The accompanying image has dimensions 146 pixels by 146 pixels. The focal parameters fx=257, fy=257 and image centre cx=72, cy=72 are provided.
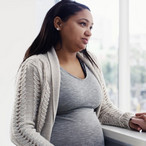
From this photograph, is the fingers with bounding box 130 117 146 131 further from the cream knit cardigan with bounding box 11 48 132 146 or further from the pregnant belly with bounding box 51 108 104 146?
the pregnant belly with bounding box 51 108 104 146

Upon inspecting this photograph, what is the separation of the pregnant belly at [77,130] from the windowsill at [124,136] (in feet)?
0.13

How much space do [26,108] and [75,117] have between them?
0.24 meters

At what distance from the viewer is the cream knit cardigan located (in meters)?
1.07

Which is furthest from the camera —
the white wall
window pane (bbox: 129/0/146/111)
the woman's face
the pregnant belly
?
window pane (bbox: 129/0/146/111)

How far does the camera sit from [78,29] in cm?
124

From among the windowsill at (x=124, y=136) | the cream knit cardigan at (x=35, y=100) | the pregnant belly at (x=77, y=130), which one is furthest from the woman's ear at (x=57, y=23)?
the windowsill at (x=124, y=136)

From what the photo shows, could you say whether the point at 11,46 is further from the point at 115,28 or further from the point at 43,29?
the point at 115,28

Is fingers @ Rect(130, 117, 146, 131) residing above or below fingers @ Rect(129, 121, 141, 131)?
above

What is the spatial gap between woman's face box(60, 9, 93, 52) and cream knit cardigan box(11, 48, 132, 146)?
0.45 feet

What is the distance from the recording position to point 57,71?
3.84 ft

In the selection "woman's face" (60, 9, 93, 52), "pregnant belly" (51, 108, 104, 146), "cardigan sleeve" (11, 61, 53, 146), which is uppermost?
"woman's face" (60, 9, 93, 52)

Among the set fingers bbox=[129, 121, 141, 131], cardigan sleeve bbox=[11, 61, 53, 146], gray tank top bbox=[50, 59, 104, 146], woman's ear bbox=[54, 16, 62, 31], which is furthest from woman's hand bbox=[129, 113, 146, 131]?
woman's ear bbox=[54, 16, 62, 31]

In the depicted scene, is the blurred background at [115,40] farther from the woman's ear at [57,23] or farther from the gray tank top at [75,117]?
the gray tank top at [75,117]

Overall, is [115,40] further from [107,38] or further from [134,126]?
[134,126]
